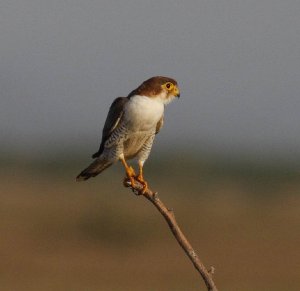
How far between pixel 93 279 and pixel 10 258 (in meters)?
3.25

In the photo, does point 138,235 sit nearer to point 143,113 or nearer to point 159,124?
point 159,124

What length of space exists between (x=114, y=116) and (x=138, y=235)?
63.1ft

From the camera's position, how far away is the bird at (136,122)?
9008mm

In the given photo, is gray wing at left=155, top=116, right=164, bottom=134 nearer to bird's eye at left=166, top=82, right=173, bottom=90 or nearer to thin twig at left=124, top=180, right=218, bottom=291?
bird's eye at left=166, top=82, right=173, bottom=90

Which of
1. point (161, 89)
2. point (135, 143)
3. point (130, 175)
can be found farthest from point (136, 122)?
point (130, 175)

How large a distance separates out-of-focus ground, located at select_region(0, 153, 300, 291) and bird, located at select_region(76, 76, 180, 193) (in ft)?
37.2

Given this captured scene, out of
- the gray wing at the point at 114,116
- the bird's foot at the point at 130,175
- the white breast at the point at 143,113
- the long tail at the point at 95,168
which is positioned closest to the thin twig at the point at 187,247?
the bird's foot at the point at 130,175

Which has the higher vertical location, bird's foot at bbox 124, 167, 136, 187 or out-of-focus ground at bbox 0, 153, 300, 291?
bird's foot at bbox 124, 167, 136, 187

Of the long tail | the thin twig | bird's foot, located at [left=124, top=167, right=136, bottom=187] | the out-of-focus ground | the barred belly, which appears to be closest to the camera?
the thin twig

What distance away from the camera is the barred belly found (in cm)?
909

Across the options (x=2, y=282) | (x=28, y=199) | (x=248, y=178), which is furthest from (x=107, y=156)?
(x=248, y=178)

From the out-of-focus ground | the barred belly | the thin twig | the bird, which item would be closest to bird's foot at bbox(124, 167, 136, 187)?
the bird

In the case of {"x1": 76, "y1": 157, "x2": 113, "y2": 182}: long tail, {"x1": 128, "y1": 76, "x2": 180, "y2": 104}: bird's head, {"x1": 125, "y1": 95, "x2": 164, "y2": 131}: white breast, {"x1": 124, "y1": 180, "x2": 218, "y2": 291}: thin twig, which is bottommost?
{"x1": 76, "y1": 157, "x2": 113, "y2": 182}: long tail

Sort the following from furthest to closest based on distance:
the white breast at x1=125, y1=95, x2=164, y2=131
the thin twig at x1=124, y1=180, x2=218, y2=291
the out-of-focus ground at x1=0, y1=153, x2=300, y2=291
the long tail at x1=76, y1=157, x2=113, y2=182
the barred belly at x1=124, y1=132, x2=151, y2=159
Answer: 1. the out-of-focus ground at x1=0, y1=153, x2=300, y2=291
2. the long tail at x1=76, y1=157, x2=113, y2=182
3. the barred belly at x1=124, y1=132, x2=151, y2=159
4. the white breast at x1=125, y1=95, x2=164, y2=131
5. the thin twig at x1=124, y1=180, x2=218, y2=291
